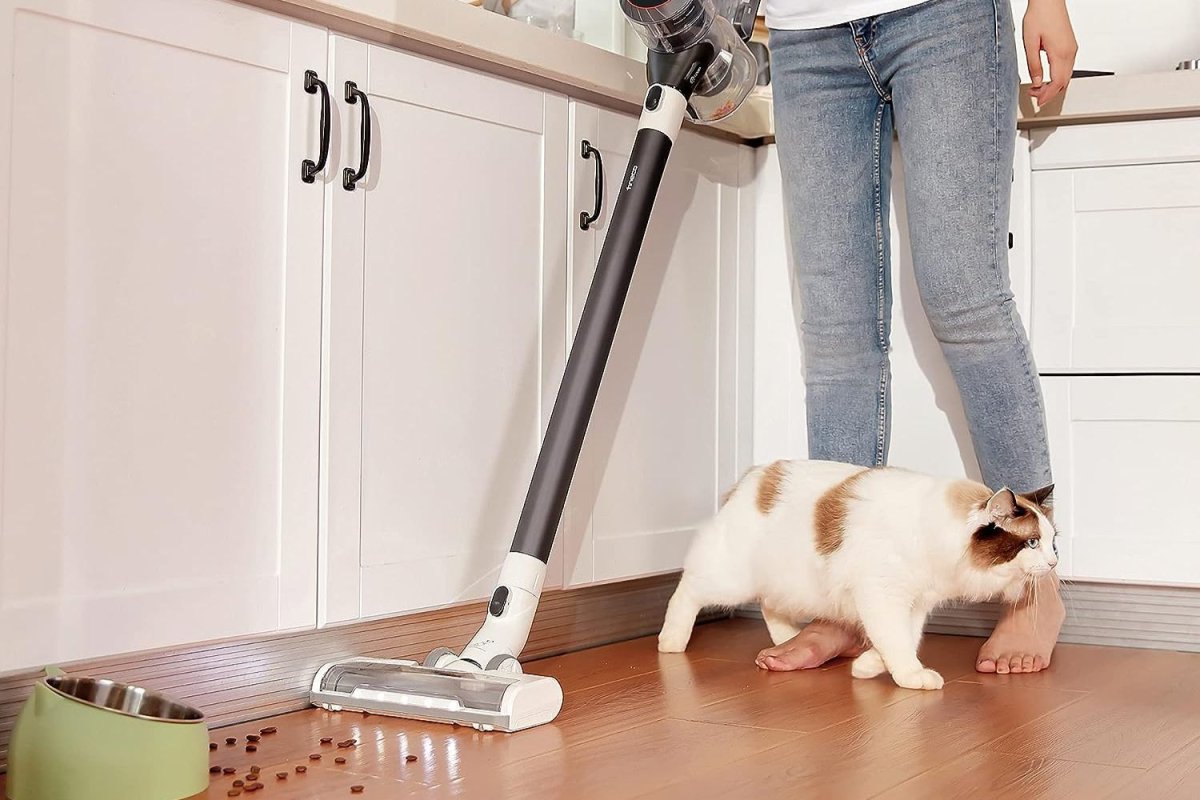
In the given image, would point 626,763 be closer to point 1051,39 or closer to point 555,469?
point 555,469

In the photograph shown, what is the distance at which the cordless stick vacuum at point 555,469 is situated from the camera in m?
1.45

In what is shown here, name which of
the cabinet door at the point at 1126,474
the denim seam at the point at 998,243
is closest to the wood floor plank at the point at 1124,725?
the cabinet door at the point at 1126,474

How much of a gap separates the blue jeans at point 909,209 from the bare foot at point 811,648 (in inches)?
10.7

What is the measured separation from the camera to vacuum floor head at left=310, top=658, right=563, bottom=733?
55.8 inches

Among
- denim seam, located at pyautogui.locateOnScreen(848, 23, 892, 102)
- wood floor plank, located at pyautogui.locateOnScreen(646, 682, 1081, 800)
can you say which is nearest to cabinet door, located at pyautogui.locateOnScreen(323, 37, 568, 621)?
denim seam, located at pyautogui.locateOnScreen(848, 23, 892, 102)

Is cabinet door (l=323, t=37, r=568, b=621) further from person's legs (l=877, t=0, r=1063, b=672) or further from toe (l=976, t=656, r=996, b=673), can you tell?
toe (l=976, t=656, r=996, b=673)

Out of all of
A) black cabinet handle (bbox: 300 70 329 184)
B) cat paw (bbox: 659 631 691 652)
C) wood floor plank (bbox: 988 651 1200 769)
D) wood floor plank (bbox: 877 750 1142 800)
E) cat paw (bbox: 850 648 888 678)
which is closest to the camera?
wood floor plank (bbox: 877 750 1142 800)

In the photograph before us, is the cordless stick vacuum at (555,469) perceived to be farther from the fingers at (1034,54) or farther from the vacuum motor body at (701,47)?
the fingers at (1034,54)

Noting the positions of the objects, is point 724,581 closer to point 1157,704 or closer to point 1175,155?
point 1157,704

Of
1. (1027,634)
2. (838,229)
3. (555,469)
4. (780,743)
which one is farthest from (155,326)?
(1027,634)

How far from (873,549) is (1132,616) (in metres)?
0.61

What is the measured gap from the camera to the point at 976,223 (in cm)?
184

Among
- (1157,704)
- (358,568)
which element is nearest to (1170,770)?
(1157,704)

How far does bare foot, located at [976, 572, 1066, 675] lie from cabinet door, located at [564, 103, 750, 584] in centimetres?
54
